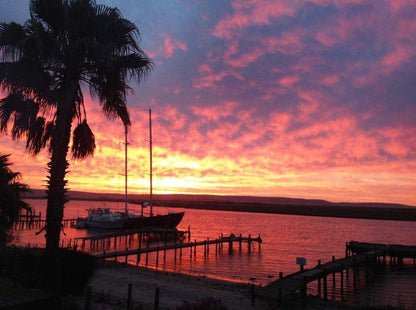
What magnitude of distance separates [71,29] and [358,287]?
2905 cm

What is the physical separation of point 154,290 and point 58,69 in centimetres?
1293

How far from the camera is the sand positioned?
48.4 feet

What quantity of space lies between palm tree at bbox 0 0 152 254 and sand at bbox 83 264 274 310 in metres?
4.53

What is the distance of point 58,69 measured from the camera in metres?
12.6

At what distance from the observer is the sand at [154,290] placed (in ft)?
48.4

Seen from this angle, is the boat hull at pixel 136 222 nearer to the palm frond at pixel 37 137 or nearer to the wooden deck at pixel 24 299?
the palm frond at pixel 37 137

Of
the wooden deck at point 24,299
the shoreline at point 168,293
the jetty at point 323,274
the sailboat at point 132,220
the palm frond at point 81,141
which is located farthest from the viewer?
the sailboat at point 132,220

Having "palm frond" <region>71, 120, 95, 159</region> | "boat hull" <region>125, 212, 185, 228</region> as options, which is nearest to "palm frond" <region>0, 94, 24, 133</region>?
"palm frond" <region>71, 120, 95, 159</region>

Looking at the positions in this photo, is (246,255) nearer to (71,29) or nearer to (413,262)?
(413,262)

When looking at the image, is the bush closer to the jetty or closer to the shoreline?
the shoreline

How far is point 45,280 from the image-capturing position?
11.6 m

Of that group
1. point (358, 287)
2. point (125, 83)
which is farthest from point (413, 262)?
point (125, 83)

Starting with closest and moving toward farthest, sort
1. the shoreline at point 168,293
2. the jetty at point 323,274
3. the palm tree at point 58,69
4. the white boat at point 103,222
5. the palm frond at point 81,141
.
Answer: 1. the palm tree at point 58,69
2. the palm frond at point 81,141
3. the shoreline at point 168,293
4. the jetty at point 323,274
5. the white boat at point 103,222

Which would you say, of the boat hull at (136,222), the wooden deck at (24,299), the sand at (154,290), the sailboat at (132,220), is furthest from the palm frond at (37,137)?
the boat hull at (136,222)
